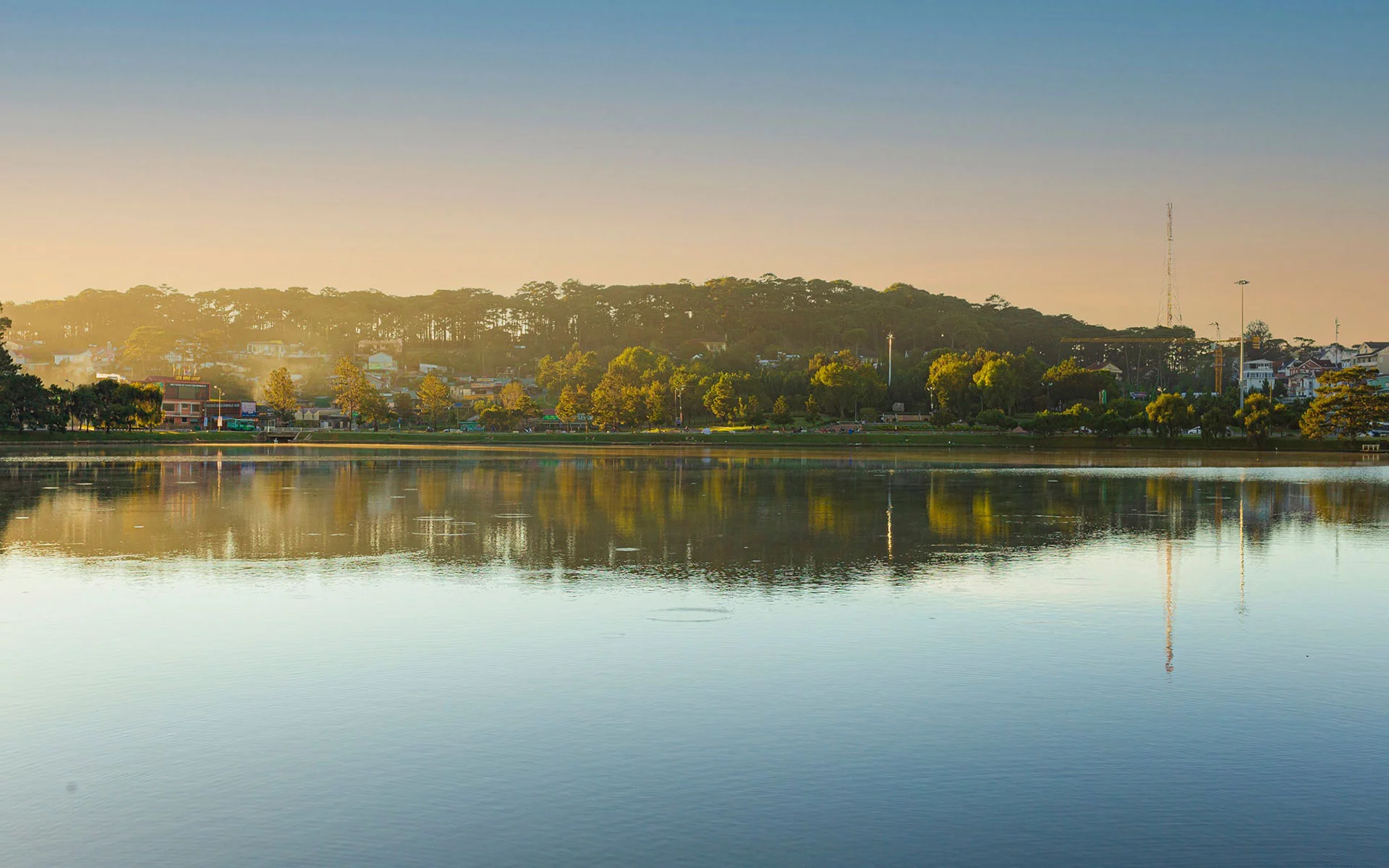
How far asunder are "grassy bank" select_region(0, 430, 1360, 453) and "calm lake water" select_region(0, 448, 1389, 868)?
267 feet

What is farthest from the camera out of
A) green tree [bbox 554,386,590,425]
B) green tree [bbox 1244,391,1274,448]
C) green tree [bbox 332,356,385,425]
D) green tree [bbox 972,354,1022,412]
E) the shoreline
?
green tree [bbox 554,386,590,425]

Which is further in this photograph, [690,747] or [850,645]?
[850,645]

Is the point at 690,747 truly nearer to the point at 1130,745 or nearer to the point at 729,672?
the point at 729,672

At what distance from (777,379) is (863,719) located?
16790 cm

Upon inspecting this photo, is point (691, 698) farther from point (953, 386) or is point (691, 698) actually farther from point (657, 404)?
point (953, 386)

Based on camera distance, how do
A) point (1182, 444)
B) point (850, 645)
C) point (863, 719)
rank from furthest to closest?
point (1182, 444), point (850, 645), point (863, 719)

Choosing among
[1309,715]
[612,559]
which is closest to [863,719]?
[1309,715]

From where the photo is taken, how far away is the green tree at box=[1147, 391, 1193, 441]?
107m

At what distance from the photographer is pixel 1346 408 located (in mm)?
100688

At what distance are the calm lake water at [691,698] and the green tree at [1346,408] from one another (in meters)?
83.6

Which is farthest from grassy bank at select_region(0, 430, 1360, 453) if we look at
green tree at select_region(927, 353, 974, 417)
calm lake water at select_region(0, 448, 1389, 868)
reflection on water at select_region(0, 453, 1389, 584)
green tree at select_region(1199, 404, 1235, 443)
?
calm lake water at select_region(0, 448, 1389, 868)

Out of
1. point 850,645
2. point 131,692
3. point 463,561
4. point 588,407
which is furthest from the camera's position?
point 588,407

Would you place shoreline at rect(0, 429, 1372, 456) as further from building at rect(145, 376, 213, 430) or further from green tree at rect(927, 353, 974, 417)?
building at rect(145, 376, 213, 430)

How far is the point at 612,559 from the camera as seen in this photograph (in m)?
23.0
